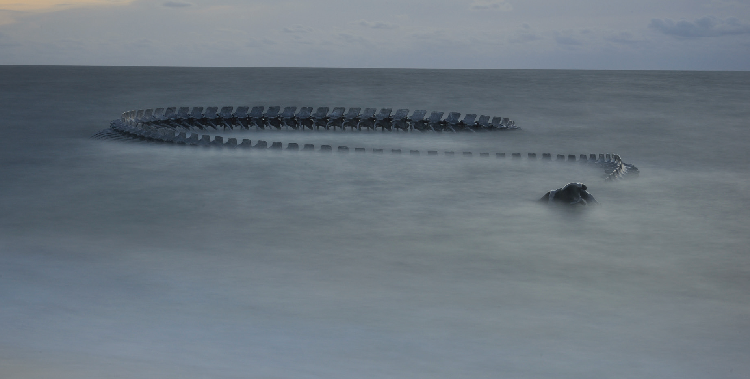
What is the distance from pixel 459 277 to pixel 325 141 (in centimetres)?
1601

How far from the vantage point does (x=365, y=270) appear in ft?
32.8

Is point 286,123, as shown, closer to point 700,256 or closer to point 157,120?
point 157,120

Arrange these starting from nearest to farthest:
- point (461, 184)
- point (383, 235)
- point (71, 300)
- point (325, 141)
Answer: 1. point (71, 300)
2. point (383, 235)
3. point (461, 184)
4. point (325, 141)

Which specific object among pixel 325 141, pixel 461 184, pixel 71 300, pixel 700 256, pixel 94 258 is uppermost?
pixel 325 141

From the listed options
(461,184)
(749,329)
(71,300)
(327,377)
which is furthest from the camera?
(461,184)

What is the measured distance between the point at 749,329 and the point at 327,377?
4.24 meters

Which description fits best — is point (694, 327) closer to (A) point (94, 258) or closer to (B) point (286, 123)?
(A) point (94, 258)

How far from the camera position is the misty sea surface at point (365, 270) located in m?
7.05

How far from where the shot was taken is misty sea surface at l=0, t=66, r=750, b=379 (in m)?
7.05

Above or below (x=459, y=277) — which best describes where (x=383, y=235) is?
above

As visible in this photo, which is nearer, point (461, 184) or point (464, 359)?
point (464, 359)

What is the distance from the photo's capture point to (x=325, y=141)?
25.3 metres

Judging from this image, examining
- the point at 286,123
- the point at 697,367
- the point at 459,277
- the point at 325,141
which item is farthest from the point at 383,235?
the point at 286,123

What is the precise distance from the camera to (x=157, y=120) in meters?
29.6
